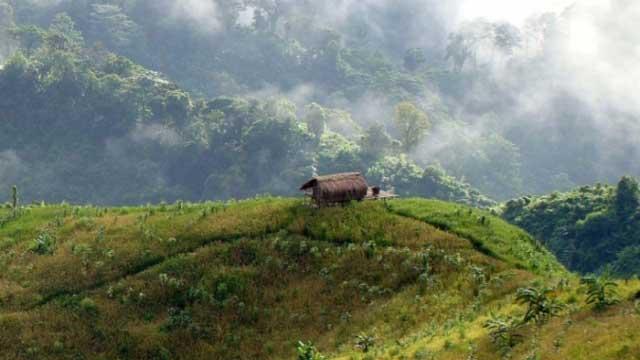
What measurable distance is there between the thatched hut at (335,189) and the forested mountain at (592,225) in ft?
159

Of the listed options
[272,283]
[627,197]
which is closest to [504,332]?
[272,283]

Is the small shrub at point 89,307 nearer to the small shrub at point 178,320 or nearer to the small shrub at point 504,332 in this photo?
the small shrub at point 178,320

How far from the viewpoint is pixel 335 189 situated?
48562mm

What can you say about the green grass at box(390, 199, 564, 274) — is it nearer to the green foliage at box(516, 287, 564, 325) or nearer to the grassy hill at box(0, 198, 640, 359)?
the grassy hill at box(0, 198, 640, 359)

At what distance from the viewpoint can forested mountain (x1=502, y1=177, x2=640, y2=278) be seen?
3570 inches

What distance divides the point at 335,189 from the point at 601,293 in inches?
880

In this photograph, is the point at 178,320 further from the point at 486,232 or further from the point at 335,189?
the point at 486,232

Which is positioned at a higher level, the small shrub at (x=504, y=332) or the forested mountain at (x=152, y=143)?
the forested mountain at (x=152, y=143)

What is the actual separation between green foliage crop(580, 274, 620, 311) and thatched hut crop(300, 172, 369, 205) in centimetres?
2138

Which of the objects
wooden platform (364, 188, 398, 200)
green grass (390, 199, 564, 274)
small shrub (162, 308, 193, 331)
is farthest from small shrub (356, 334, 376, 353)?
wooden platform (364, 188, 398, 200)

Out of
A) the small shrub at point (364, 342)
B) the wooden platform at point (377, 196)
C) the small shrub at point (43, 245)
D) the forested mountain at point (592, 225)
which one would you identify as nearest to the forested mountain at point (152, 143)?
the forested mountain at point (592, 225)

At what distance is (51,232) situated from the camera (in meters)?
49.3

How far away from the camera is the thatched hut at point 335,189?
158ft

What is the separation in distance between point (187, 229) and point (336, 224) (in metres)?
9.87
